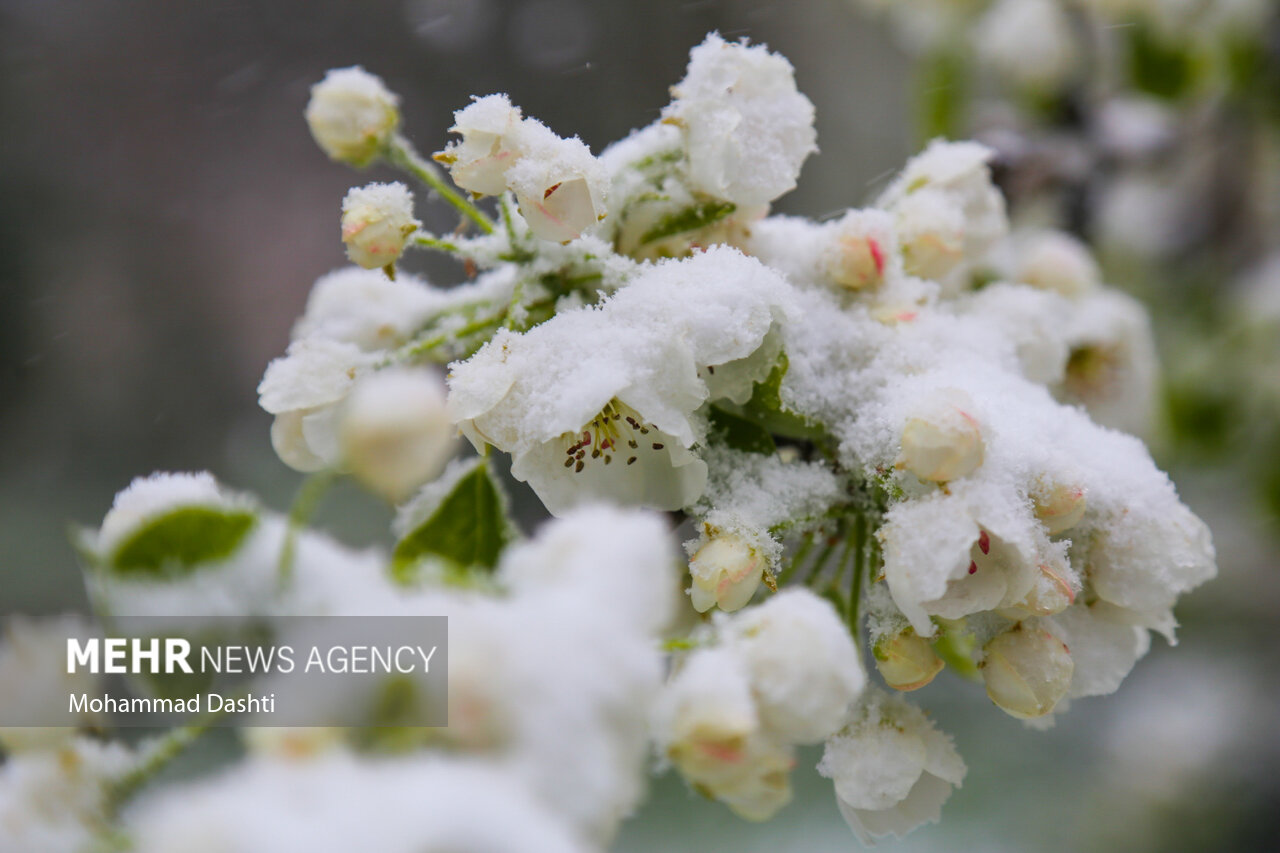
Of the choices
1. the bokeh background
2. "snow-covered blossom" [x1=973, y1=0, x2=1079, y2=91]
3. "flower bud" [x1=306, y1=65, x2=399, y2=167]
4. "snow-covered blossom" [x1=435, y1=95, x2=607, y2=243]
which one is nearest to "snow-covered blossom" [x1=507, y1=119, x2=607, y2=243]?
"snow-covered blossom" [x1=435, y1=95, x2=607, y2=243]

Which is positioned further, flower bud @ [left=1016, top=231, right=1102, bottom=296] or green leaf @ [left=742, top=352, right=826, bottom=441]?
flower bud @ [left=1016, top=231, right=1102, bottom=296]

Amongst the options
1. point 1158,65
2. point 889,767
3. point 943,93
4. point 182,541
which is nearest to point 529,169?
point 182,541

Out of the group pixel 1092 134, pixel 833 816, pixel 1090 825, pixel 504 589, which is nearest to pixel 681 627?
pixel 504 589

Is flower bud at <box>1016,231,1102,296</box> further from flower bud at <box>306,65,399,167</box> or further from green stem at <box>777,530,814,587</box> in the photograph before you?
flower bud at <box>306,65,399,167</box>

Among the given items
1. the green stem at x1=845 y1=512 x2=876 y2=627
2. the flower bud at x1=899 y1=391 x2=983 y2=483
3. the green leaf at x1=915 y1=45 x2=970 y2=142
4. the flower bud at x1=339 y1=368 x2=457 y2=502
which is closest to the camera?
the flower bud at x1=339 y1=368 x2=457 y2=502

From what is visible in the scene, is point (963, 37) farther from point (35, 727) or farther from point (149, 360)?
point (149, 360)

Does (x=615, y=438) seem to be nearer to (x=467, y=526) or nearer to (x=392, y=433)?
(x=467, y=526)
